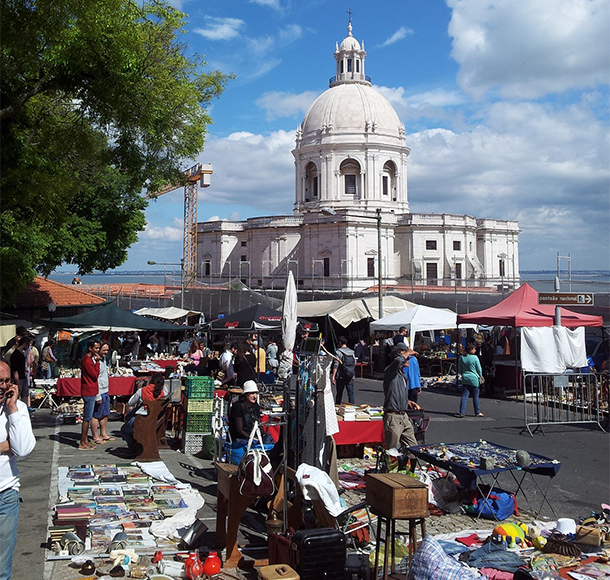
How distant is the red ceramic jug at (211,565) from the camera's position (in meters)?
5.80

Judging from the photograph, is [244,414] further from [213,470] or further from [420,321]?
[420,321]

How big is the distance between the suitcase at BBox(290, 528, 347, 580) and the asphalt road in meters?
1.64

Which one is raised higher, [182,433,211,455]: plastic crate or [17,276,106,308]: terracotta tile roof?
[17,276,106,308]: terracotta tile roof

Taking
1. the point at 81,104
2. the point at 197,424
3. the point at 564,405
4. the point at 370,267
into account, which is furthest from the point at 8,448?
the point at 370,267

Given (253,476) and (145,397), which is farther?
(145,397)

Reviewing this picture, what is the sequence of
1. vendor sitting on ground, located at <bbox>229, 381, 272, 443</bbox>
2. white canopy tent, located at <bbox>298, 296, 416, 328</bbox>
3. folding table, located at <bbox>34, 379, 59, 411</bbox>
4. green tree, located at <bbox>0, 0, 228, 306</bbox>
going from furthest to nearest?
white canopy tent, located at <bbox>298, 296, 416, 328</bbox> < folding table, located at <bbox>34, 379, 59, 411</bbox> < green tree, located at <bbox>0, 0, 228, 306</bbox> < vendor sitting on ground, located at <bbox>229, 381, 272, 443</bbox>

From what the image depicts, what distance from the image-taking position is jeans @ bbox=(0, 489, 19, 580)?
4.56 meters

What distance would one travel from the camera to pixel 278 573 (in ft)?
16.8

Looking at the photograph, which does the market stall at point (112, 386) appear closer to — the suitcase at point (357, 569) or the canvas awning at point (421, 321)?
the canvas awning at point (421, 321)

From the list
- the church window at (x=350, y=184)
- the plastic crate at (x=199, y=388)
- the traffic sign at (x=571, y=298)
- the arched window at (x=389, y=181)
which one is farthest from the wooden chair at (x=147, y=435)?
the arched window at (x=389, y=181)

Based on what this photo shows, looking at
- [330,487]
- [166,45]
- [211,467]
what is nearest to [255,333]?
[166,45]

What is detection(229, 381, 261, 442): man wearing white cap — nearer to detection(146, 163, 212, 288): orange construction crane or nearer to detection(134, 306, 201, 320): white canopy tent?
detection(134, 306, 201, 320): white canopy tent

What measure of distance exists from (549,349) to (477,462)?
9.04 m

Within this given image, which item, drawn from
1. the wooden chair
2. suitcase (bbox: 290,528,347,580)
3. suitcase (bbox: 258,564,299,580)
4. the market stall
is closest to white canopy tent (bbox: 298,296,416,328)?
the market stall
